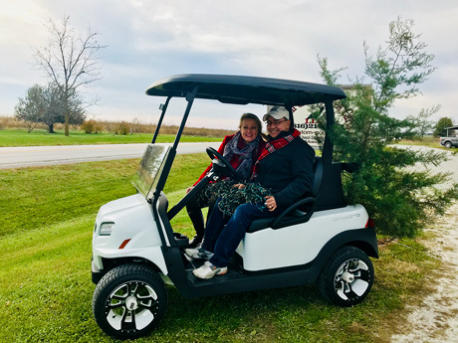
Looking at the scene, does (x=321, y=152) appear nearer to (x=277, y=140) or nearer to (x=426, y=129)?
(x=277, y=140)

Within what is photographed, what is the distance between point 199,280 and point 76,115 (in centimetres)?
4781

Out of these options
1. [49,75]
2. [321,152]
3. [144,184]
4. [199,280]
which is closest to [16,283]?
[144,184]

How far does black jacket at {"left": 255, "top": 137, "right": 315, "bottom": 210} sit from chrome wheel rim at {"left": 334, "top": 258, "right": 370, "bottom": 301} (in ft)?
2.69

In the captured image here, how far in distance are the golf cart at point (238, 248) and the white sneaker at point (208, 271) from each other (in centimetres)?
4

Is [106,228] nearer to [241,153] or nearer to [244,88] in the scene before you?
[241,153]

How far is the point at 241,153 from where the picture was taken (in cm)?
364

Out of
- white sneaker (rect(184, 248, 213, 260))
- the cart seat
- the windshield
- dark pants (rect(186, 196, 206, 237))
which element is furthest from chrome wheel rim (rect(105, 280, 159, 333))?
dark pants (rect(186, 196, 206, 237))

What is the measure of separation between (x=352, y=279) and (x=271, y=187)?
1182mm

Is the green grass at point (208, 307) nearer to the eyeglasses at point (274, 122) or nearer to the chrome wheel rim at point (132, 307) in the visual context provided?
the chrome wheel rim at point (132, 307)

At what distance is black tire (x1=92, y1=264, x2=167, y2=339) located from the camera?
104 inches

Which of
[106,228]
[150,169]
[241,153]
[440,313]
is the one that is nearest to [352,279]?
[440,313]

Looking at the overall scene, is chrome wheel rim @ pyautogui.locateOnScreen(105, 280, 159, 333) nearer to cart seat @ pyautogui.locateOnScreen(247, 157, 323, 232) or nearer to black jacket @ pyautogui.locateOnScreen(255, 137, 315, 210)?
cart seat @ pyautogui.locateOnScreen(247, 157, 323, 232)

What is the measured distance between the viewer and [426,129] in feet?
11.5

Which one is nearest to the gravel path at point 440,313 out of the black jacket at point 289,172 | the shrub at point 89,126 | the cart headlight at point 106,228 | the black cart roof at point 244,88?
the black jacket at point 289,172
